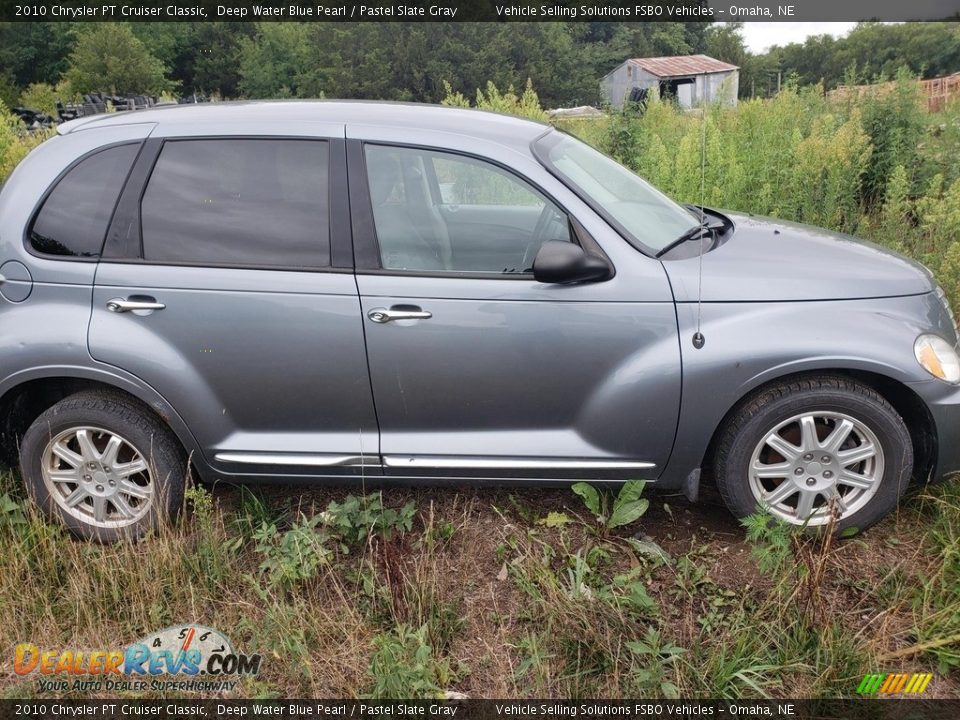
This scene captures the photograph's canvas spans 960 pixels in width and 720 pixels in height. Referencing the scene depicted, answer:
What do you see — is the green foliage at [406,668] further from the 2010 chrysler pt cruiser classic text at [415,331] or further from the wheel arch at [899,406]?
the wheel arch at [899,406]

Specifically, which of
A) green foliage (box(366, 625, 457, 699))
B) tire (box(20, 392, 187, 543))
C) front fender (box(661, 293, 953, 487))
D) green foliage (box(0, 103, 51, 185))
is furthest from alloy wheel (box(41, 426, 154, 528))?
green foliage (box(0, 103, 51, 185))

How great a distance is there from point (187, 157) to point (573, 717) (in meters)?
2.85

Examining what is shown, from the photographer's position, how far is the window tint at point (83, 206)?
3.50 m

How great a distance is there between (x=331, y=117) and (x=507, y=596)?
2.29 m

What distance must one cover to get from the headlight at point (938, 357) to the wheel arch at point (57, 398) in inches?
125

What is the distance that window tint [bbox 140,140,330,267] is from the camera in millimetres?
3426

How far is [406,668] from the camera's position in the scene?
9.12ft

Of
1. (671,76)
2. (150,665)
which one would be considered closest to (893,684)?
(150,665)

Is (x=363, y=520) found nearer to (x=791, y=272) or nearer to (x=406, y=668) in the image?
(x=406, y=668)

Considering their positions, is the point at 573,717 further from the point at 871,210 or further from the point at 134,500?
the point at 871,210

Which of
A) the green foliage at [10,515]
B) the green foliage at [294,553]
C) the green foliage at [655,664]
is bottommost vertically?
the green foliage at [655,664]

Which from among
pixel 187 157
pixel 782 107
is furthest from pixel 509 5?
pixel 187 157

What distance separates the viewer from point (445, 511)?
12.4 feet

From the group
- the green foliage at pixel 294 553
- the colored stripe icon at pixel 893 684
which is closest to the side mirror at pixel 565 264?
the green foliage at pixel 294 553
